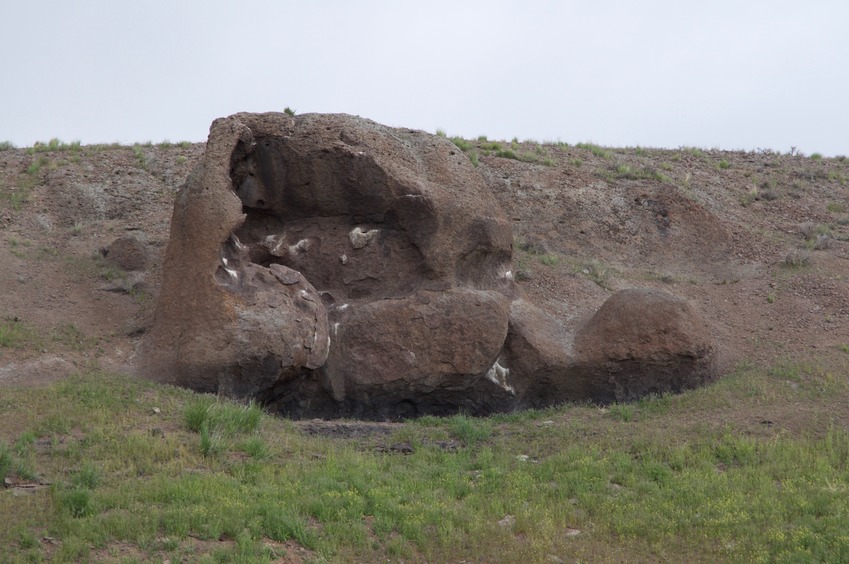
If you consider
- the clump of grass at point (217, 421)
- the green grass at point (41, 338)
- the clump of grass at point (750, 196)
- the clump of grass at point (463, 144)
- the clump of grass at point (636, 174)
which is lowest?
the clump of grass at point (217, 421)

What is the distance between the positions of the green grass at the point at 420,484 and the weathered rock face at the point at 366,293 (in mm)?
1103

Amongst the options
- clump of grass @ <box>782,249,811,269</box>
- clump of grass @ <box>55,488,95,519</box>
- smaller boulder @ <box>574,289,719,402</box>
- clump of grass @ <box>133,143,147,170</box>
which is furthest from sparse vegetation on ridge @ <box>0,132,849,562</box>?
clump of grass @ <box>133,143,147,170</box>

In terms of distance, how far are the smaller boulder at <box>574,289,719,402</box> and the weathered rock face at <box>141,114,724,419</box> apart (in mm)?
21

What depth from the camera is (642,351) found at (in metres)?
13.9

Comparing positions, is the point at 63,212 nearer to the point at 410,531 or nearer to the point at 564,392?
the point at 564,392

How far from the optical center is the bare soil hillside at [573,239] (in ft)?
46.5

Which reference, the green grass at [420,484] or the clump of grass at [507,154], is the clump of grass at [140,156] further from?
the green grass at [420,484]

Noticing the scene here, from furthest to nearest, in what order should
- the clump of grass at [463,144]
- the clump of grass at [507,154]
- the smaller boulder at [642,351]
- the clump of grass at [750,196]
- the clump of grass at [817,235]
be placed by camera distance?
1. the clump of grass at [463,144]
2. the clump of grass at [507,154]
3. the clump of grass at [750,196]
4. the clump of grass at [817,235]
5. the smaller boulder at [642,351]

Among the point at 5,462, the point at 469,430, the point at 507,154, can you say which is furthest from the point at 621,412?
the point at 507,154

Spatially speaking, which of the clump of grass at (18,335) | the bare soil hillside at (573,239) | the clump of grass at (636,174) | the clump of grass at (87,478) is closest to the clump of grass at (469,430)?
the bare soil hillside at (573,239)

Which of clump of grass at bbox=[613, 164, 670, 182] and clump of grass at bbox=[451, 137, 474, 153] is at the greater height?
clump of grass at bbox=[451, 137, 474, 153]

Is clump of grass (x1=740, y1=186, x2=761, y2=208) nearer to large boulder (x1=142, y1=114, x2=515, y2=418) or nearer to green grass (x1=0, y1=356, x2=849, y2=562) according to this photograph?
large boulder (x1=142, y1=114, x2=515, y2=418)

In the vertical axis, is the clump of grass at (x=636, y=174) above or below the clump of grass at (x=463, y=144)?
below

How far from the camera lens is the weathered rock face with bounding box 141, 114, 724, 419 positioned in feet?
41.3
